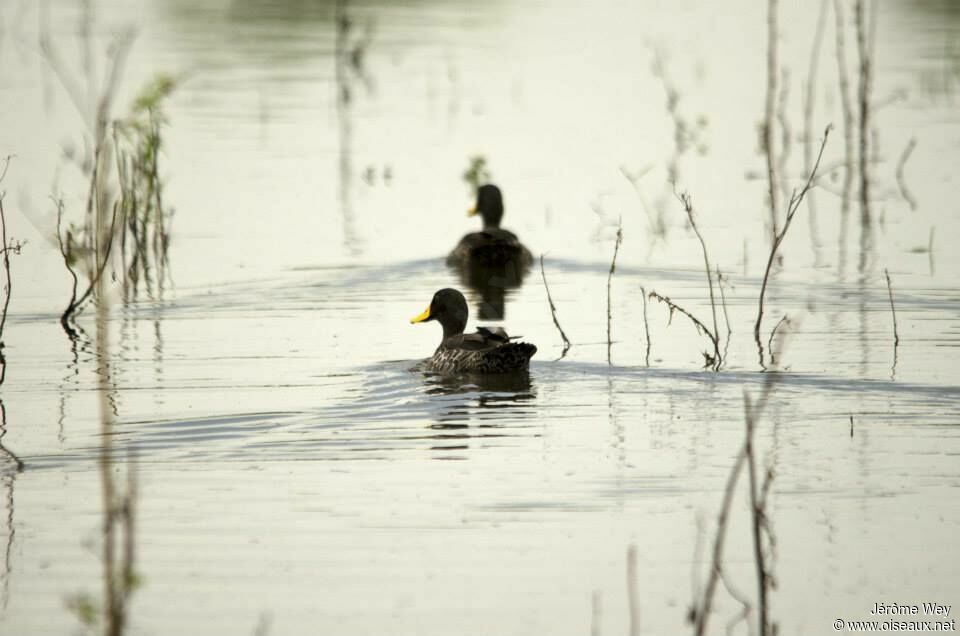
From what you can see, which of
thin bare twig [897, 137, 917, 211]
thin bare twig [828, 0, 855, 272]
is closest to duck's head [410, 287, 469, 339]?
thin bare twig [828, 0, 855, 272]

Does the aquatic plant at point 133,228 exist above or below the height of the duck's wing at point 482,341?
above

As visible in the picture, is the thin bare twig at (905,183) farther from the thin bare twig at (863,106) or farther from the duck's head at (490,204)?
the duck's head at (490,204)

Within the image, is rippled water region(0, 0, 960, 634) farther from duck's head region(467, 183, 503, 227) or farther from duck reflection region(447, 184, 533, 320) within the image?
duck's head region(467, 183, 503, 227)

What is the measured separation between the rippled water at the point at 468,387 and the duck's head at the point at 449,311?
35cm

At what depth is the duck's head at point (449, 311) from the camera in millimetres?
12695

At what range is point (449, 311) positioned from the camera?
41.7 ft

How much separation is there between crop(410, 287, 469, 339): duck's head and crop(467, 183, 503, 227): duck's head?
4.89 metres

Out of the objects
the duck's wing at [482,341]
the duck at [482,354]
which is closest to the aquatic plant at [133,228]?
the duck at [482,354]

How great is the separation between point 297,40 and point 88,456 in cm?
2477

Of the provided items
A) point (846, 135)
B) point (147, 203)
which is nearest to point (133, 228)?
point (147, 203)

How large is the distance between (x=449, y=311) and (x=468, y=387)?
159 cm

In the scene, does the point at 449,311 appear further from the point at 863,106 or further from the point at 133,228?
the point at 863,106

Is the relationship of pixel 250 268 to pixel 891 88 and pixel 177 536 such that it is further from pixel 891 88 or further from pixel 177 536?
pixel 891 88

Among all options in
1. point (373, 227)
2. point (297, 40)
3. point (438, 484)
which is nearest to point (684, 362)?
point (438, 484)
